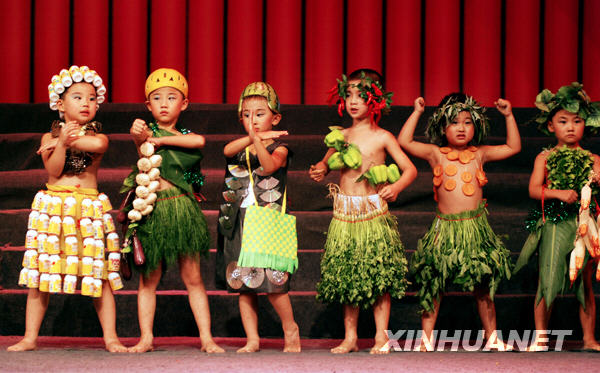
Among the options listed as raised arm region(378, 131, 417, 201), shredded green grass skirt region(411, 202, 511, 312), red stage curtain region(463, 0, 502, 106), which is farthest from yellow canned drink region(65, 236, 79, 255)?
red stage curtain region(463, 0, 502, 106)

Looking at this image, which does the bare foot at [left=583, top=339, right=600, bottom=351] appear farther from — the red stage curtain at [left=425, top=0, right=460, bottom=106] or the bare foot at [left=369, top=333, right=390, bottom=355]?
the red stage curtain at [left=425, top=0, right=460, bottom=106]

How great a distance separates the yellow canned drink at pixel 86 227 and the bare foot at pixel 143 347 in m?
0.50

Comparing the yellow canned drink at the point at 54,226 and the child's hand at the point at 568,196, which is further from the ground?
the child's hand at the point at 568,196

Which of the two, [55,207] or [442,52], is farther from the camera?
[442,52]

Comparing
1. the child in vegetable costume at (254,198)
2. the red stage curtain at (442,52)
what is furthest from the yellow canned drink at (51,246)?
the red stage curtain at (442,52)

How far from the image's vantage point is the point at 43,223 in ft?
10.9

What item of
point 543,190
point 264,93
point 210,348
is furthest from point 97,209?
point 543,190

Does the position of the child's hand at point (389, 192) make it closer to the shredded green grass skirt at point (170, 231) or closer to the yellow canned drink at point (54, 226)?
the shredded green grass skirt at point (170, 231)

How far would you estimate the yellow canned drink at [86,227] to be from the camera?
10.9 feet

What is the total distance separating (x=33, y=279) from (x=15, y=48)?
12.9 feet

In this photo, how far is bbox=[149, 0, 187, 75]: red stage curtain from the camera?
21.9ft

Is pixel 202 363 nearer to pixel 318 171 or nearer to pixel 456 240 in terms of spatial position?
pixel 318 171

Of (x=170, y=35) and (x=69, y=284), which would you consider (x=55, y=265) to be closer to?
(x=69, y=284)

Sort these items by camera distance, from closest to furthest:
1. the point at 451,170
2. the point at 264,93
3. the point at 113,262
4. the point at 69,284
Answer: the point at 69,284, the point at 113,262, the point at 264,93, the point at 451,170
